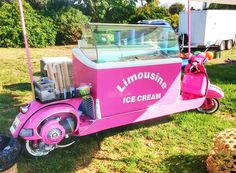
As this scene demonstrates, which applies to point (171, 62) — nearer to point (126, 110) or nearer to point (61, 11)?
point (126, 110)

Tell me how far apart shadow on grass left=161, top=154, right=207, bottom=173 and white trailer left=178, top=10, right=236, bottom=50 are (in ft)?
33.2

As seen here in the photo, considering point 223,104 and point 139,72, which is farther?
point 223,104

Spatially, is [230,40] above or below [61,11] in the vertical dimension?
below

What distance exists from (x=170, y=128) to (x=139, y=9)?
47.3ft

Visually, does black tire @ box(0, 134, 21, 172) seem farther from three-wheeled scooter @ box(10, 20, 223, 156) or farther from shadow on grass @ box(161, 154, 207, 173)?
shadow on grass @ box(161, 154, 207, 173)

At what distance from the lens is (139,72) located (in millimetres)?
3900

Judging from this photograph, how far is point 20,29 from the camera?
43.3 feet

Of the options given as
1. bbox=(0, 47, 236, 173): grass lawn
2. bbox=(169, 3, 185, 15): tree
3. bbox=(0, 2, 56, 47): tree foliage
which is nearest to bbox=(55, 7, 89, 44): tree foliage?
bbox=(0, 2, 56, 47): tree foliage

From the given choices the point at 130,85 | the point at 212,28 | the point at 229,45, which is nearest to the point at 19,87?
the point at 130,85

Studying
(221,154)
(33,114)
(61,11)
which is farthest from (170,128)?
(61,11)

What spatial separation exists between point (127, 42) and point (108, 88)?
79cm

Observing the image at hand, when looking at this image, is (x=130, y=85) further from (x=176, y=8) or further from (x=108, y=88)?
(x=176, y=8)

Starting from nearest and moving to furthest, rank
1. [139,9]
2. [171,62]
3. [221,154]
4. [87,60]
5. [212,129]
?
[221,154] → [87,60] → [171,62] → [212,129] → [139,9]

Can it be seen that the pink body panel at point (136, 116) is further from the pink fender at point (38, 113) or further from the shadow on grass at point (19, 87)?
the shadow on grass at point (19, 87)
